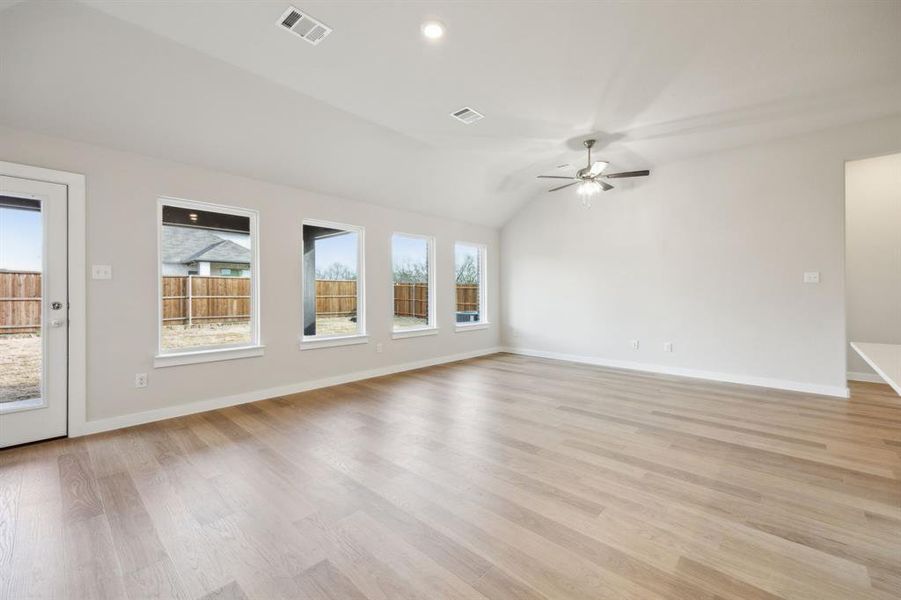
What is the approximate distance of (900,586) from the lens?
152 centimetres

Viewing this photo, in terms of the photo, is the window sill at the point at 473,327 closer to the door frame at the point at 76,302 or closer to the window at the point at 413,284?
the window at the point at 413,284

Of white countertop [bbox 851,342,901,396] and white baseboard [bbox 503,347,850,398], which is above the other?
white countertop [bbox 851,342,901,396]

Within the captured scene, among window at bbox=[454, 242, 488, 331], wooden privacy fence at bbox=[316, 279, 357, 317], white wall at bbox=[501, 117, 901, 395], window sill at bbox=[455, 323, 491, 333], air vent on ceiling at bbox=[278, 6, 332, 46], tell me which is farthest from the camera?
window at bbox=[454, 242, 488, 331]

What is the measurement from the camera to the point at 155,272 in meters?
3.57

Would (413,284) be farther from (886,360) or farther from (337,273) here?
(886,360)

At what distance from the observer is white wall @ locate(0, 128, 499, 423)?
3.24 meters

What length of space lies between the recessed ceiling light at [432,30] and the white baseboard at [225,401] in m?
3.89

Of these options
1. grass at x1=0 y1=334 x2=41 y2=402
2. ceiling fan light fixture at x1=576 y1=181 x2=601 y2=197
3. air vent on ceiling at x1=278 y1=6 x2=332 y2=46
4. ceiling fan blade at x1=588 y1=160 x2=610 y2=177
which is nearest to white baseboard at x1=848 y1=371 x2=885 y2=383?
ceiling fan light fixture at x1=576 y1=181 x2=601 y2=197

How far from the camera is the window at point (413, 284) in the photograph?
5.82 metres

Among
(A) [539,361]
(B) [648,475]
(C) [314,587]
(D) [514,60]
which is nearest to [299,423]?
(C) [314,587]

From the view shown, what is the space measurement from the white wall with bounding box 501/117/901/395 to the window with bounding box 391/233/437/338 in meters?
2.14

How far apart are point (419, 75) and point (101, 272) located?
3.29 metres

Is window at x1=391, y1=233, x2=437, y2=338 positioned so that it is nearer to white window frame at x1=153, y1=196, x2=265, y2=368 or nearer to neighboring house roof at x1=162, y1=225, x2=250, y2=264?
white window frame at x1=153, y1=196, x2=265, y2=368

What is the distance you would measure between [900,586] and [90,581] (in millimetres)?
3381
